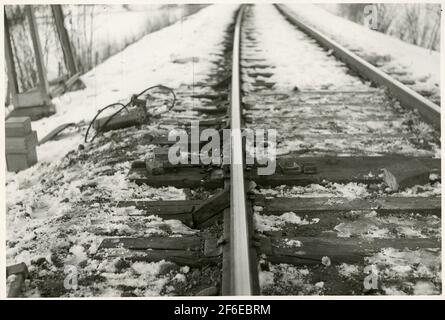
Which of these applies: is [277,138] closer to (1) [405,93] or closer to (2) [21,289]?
(1) [405,93]

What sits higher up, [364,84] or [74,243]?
[364,84]

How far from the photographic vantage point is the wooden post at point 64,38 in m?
7.20

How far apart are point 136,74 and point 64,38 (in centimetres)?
138

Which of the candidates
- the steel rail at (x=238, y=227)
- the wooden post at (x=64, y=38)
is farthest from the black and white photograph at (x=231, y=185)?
the wooden post at (x=64, y=38)

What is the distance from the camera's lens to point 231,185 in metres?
2.94

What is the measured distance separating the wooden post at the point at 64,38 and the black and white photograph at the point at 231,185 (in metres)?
0.68

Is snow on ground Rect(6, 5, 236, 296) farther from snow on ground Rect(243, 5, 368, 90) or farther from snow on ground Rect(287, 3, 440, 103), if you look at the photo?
snow on ground Rect(287, 3, 440, 103)

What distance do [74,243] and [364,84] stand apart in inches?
160

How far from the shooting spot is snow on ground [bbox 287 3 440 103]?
558 centimetres

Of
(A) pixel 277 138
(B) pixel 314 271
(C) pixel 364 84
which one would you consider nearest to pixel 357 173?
(A) pixel 277 138

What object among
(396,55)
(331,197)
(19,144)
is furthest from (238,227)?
(396,55)

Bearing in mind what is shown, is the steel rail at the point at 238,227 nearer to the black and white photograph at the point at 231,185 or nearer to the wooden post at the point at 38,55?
the black and white photograph at the point at 231,185

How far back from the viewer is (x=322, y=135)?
3998 millimetres

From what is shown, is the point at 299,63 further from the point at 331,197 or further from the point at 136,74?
the point at 331,197
